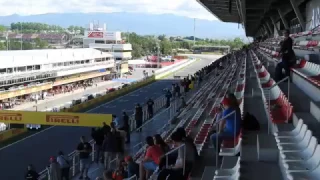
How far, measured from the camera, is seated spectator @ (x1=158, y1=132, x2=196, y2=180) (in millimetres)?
4891

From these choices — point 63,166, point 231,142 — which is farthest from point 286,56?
point 63,166

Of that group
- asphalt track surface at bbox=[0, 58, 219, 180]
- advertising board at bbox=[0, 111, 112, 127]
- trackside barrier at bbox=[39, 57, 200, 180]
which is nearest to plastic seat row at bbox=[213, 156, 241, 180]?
trackside barrier at bbox=[39, 57, 200, 180]

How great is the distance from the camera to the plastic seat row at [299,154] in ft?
9.74

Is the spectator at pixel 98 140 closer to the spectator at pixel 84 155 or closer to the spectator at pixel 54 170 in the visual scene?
the spectator at pixel 84 155

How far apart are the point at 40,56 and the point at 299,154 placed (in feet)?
188

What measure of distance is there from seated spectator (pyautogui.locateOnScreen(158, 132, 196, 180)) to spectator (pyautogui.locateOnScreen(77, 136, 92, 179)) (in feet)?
14.5

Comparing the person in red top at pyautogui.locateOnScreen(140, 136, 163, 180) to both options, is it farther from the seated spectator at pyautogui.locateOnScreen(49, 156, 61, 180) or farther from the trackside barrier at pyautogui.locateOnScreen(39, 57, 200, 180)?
the seated spectator at pyautogui.locateOnScreen(49, 156, 61, 180)

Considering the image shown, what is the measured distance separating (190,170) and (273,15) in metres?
35.1

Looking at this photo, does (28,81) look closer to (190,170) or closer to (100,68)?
(100,68)

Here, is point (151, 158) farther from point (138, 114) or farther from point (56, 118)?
point (56, 118)

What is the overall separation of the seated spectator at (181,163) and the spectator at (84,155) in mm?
4413

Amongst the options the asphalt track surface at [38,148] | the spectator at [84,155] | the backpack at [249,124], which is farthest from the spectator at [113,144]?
the asphalt track surface at [38,148]

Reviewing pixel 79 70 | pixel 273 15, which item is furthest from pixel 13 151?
pixel 79 70

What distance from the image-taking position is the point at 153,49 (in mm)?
151750
